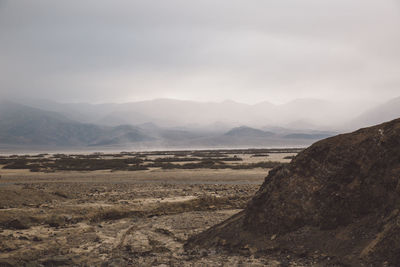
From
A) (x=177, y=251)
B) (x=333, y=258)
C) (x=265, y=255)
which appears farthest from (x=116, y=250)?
(x=333, y=258)

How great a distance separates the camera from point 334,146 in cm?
931

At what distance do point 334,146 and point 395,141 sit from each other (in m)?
1.46

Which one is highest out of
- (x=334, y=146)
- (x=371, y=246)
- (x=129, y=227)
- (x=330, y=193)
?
(x=334, y=146)

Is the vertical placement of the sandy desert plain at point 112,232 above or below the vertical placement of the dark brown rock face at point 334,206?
below

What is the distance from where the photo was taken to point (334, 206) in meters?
8.40

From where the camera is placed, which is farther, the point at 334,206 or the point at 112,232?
the point at 112,232

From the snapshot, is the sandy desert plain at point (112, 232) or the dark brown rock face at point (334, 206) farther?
the sandy desert plain at point (112, 232)

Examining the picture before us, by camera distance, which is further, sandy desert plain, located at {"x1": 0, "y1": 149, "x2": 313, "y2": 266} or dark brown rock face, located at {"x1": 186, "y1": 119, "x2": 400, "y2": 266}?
sandy desert plain, located at {"x1": 0, "y1": 149, "x2": 313, "y2": 266}

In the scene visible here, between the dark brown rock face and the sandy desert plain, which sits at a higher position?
the dark brown rock face

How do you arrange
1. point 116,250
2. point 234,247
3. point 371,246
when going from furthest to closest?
point 116,250, point 234,247, point 371,246

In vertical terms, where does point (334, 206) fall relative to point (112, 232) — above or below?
above

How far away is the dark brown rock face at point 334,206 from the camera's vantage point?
741 centimetres

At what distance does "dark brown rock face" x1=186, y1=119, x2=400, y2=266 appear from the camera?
741 cm

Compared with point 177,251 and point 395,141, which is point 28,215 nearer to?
point 177,251
